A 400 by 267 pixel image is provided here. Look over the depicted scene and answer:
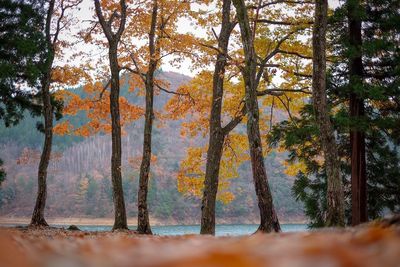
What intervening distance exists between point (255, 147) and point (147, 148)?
6.19 meters

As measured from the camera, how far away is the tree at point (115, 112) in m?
14.7

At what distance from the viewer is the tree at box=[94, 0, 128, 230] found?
48.2 ft

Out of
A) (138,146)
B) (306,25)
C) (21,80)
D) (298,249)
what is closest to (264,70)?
(306,25)

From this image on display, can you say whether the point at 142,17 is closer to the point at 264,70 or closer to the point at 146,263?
→ the point at 264,70

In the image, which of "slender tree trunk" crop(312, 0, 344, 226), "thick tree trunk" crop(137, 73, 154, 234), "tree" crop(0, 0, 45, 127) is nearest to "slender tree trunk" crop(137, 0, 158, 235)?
"thick tree trunk" crop(137, 73, 154, 234)

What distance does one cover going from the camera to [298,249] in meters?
0.97

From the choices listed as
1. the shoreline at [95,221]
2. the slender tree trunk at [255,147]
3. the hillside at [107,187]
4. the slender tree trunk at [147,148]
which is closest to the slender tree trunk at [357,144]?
the slender tree trunk at [255,147]

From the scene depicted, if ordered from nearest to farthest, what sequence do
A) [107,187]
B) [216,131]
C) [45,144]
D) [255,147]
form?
1. [255,147]
2. [216,131]
3. [45,144]
4. [107,187]

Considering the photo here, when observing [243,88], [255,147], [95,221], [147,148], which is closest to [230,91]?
[243,88]

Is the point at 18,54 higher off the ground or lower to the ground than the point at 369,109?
higher

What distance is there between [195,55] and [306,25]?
3.89m

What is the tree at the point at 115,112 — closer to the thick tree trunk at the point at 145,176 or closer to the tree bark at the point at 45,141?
the thick tree trunk at the point at 145,176

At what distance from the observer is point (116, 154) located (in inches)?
599

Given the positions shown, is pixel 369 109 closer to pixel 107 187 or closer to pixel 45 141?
pixel 45 141
